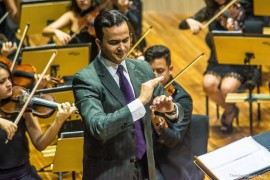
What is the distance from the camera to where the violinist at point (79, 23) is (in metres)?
5.82

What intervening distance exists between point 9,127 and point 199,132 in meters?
1.23

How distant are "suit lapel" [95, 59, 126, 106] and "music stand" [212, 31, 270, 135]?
7.42ft

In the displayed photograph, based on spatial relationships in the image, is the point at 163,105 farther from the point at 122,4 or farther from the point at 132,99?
the point at 122,4

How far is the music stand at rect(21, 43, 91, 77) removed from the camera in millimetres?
5328

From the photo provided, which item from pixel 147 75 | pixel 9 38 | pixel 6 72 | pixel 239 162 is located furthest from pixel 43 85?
pixel 239 162

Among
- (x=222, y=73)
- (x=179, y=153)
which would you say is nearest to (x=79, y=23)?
(x=222, y=73)

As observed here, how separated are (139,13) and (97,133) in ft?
11.7

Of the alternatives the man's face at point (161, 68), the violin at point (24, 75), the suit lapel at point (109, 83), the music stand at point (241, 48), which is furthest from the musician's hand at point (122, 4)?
the suit lapel at point (109, 83)

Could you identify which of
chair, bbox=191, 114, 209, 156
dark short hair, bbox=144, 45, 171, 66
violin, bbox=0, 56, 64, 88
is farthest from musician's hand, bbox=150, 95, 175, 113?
violin, bbox=0, 56, 64, 88

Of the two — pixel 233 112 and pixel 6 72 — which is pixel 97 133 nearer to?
pixel 6 72

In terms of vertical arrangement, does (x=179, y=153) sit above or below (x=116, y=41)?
below

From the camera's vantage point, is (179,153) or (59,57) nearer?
(179,153)

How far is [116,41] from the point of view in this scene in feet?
10.2

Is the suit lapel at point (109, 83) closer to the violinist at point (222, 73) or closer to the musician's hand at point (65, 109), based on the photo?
the musician's hand at point (65, 109)
